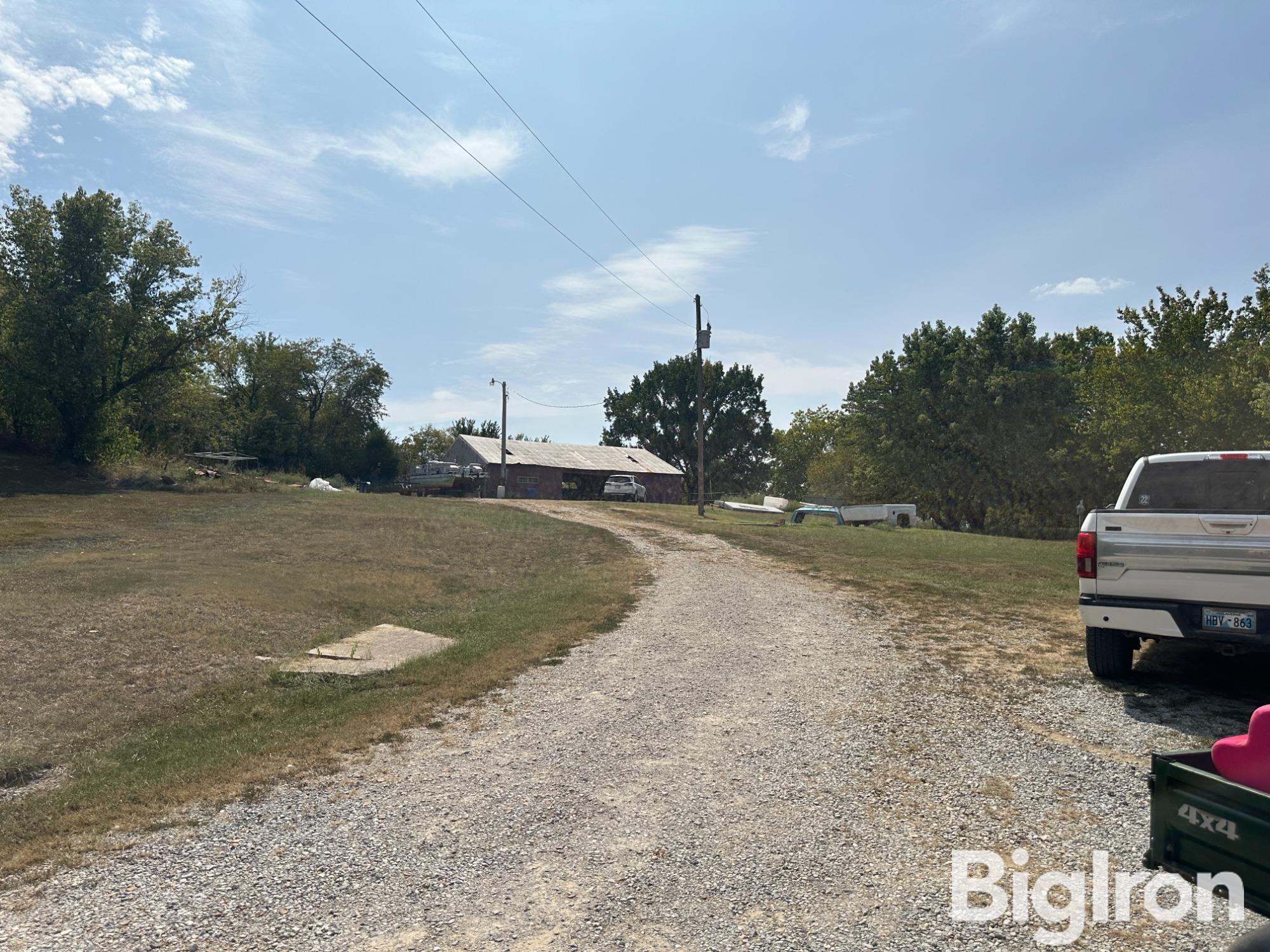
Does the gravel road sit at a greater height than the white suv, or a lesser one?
lesser

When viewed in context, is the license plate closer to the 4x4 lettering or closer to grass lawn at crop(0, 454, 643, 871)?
the 4x4 lettering

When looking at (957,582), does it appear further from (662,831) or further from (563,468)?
(563,468)

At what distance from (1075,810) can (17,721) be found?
8.43 meters

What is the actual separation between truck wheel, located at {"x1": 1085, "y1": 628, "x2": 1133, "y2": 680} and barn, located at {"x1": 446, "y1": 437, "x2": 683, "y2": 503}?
4730cm

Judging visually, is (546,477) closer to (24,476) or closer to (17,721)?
(24,476)

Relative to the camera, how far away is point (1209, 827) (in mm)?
2838

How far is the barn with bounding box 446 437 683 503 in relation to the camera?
5494 centimetres

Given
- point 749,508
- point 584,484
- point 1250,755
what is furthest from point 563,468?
point 1250,755

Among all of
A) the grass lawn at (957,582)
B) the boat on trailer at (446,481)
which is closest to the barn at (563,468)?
the boat on trailer at (446,481)

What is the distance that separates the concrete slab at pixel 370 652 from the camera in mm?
8781

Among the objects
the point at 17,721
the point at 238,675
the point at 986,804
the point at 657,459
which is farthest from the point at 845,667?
the point at 657,459

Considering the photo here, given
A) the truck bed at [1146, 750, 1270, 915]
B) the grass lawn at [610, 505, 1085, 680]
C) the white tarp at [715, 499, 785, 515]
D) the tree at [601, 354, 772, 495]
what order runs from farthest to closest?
the tree at [601, 354, 772, 495] < the white tarp at [715, 499, 785, 515] < the grass lawn at [610, 505, 1085, 680] < the truck bed at [1146, 750, 1270, 915]

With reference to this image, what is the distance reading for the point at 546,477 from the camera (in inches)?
2232

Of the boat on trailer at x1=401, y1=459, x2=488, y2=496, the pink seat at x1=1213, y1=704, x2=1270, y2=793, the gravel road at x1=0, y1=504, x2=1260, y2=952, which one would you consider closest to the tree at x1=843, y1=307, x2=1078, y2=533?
the boat on trailer at x1=401, y1=459, x2=488, y2=496
